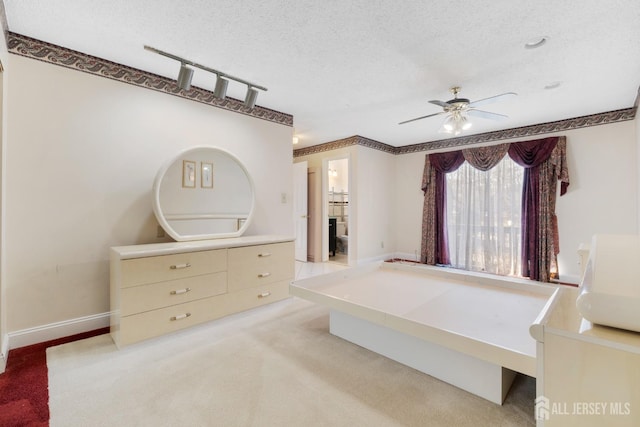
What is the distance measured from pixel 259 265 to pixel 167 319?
3.01ft

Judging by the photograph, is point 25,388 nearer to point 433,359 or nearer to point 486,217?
point 433,359

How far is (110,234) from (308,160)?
3.93 meters

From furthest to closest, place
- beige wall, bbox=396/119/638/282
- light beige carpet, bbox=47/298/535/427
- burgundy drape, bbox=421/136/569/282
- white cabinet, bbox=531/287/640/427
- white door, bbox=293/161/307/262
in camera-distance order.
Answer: white door, bbox=293/161/307/262, burgundy drape, bbox=421/136/569/282, beige wall, bbox=396/119/638/282, light beige carpet, bbox=47/298/535/427, white cabinet, bbox=531/287/640/427

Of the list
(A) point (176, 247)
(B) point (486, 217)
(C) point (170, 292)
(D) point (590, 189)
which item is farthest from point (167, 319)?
(D) point (590, 189)

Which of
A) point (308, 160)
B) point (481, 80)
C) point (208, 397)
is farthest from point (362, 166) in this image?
point (208, 397)

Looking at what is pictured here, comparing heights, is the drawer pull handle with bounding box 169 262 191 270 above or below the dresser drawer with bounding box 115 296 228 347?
above

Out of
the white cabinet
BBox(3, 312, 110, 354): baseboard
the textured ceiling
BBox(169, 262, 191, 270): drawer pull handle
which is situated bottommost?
BBox(3, 312, 110, 354): baseboard

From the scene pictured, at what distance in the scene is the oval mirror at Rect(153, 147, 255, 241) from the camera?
2668 mm

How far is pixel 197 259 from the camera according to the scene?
2.44 meters

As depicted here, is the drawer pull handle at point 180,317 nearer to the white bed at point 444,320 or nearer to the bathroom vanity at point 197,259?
the bathroom vanity at point 197,259

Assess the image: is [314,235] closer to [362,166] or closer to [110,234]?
[362,166]

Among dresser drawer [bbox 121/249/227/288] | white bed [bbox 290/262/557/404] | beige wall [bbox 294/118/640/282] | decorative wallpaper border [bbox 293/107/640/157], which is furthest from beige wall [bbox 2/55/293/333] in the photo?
beige wall [bbox 294/118/640/282]

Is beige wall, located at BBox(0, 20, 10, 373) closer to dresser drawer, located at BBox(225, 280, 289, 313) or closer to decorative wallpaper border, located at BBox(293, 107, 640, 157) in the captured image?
dresser drawer, located at BBox(225, 280, 289, 313)

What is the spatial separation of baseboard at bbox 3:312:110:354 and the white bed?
174 centimetres
